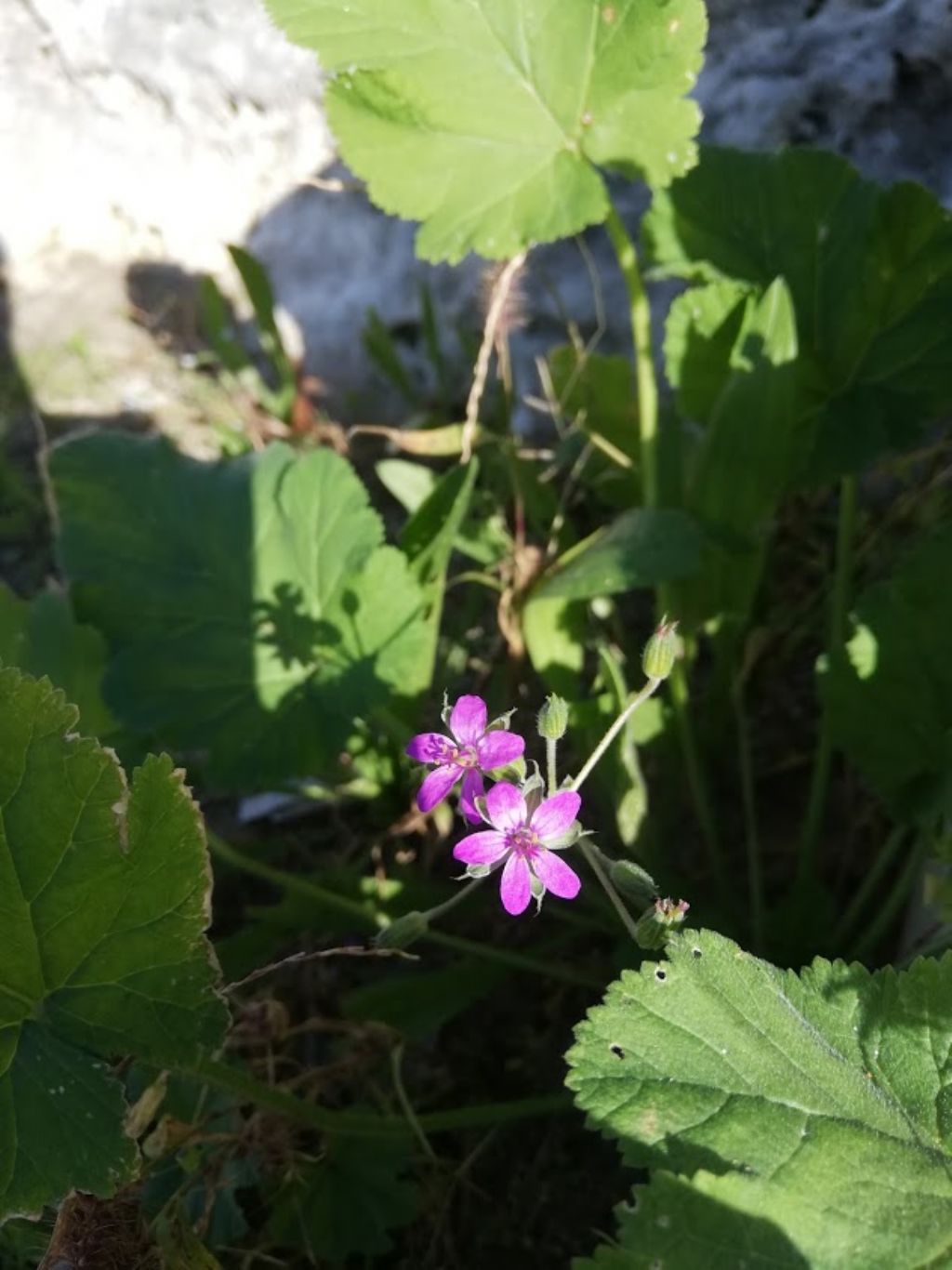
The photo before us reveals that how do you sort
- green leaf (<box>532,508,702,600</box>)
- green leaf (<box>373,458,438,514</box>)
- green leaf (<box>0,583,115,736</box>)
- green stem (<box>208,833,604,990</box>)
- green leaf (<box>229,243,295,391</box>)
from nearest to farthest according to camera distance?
green leaf (<box>532,508,702,600</box>) < green stem (<box>208,833,604,990</box>) < green leaf (<box>0,583,115,736</box>) < green leaf (<box>373,458,438,514</box>) < green leaf (<box>229,243,295,391</box>)

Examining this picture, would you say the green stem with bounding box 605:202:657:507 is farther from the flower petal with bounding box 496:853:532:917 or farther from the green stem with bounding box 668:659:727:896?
the flower petal with bounding box 496:853:532:917

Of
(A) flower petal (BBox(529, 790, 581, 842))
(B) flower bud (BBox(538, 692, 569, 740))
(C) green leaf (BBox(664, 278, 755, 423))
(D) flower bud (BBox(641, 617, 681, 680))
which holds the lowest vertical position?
(A) flower petal (BBox(529, 790, 581, 842))

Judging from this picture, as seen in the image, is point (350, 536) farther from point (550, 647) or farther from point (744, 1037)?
point (744, 1037)

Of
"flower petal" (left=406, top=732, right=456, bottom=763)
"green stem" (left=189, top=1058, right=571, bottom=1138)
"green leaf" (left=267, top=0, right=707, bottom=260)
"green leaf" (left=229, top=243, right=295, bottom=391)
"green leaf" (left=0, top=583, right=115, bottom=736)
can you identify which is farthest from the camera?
"green leaf" (left=229, top=243, right=295, bottom=391)

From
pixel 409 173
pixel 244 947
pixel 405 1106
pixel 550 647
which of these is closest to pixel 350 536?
pixel 550 647

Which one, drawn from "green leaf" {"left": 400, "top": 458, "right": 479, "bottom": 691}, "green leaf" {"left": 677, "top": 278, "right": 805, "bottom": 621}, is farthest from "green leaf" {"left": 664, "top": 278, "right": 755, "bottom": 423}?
"green leaf" {"left": 400, "top": 458, "right": 479, "bottom": 691}

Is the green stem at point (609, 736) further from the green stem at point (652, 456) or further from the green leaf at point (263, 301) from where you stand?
the green leaf at point (263, 301)

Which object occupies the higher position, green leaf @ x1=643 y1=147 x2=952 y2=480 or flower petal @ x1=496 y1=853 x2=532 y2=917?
green leaf @ x1=643 y1=147 x2=952 y2=480

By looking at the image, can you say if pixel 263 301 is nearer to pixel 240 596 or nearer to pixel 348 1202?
pixel 240 596
